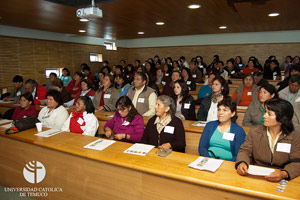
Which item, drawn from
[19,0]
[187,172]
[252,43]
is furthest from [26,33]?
[252,43]

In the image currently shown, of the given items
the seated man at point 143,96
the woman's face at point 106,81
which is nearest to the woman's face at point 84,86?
the woman's face at point 106,81

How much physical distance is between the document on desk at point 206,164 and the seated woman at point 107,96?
3.00 meters

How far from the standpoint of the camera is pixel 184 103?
3.78 metres

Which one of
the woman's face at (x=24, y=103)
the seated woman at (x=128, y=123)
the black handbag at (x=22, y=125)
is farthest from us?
the woman's face at (x=24, y=103)

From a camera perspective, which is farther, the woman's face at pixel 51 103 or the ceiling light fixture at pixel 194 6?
the ceiling light fixture at pixel 194 6

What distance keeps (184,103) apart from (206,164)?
6.69ft

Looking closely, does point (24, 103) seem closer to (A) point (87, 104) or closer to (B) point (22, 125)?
(B) point (22, 125)

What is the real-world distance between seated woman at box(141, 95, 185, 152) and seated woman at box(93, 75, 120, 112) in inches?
78.6

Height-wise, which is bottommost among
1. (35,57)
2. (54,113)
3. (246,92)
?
(54,113)

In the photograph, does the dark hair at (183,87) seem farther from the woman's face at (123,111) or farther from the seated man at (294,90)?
the seated man at (294,90)

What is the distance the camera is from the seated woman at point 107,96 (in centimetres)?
460

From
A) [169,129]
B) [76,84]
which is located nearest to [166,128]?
[169,129]

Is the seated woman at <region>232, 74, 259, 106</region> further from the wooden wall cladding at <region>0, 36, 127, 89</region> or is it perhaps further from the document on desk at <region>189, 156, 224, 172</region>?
the wooden wall cladding at <region>0, 36, 127, 89</region>

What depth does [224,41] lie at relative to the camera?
11008 mm
